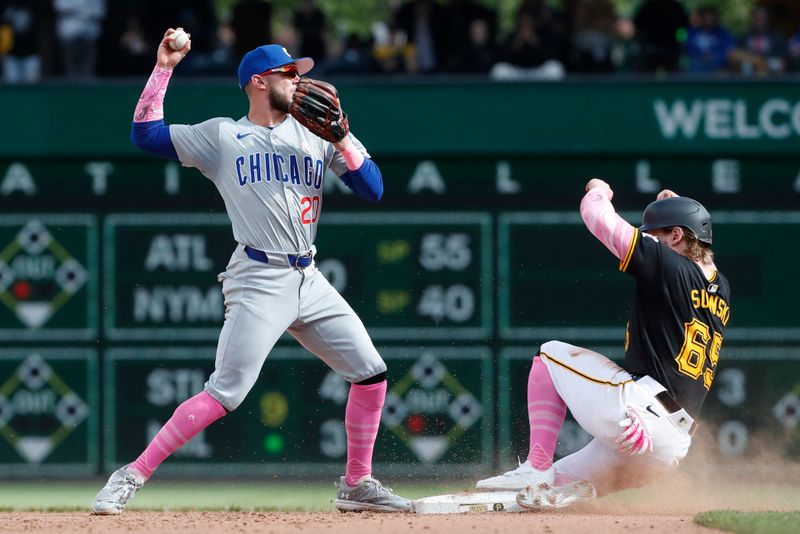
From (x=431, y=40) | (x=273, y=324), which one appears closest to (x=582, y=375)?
(x=273, y=324)

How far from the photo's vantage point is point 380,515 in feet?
22.9

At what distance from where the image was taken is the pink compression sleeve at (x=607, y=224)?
661 cm

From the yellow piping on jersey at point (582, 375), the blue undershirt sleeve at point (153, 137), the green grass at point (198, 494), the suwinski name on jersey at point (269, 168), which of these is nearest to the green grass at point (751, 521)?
the yellow piping on jersey at point (582, 375)

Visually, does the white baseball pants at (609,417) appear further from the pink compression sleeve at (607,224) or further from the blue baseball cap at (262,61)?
the blue baseball cap at (262,61)

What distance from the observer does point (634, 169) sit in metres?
9.59

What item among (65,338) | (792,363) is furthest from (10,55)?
(792,363)

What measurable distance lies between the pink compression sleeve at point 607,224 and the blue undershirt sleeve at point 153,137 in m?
1.92

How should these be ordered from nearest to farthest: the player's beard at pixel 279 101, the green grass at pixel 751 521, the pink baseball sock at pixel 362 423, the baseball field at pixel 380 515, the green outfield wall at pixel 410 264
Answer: the green grass at pixel 751 521, the baseball field at pixel 380 515, the player's beard at pixel 279 101, the pink baseball sock at pixel 362 423, the green outfield wall at pixel 410 264

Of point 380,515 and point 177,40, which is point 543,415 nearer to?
point 380,515

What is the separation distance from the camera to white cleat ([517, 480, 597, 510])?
6891 millimetres

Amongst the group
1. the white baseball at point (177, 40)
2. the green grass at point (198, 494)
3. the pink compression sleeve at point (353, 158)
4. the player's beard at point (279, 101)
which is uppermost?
the white baseball at point (177, 40)

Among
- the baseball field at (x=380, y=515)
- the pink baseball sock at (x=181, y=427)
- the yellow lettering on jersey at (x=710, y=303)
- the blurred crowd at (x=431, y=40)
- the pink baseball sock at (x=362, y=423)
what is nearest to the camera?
the baseball field at (x=380, y=515)

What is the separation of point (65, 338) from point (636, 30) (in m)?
4.91

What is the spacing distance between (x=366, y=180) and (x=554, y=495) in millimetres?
1695
